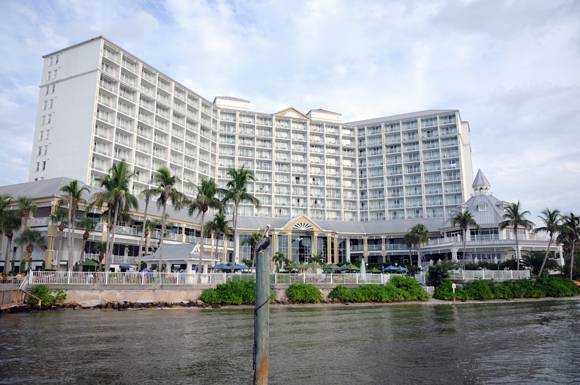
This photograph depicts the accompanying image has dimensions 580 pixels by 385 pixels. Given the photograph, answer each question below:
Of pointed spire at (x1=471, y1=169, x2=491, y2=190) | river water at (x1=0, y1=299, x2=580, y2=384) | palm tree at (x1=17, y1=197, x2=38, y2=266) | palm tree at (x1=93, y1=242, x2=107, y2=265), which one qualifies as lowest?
river water at (x1=0, y1=299, x2=580, y2=384)

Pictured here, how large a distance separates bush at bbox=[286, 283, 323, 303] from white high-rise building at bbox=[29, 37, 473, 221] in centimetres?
4274

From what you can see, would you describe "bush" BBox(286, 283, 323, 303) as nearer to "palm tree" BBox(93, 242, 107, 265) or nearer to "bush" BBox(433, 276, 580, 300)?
"bush" BBox(433, 276, 580, 300)

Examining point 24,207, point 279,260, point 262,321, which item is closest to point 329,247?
point 279,260

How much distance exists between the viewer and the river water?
45.5ft

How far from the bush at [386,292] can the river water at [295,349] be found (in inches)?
388

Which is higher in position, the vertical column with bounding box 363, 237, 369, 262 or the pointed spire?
the pointed spire

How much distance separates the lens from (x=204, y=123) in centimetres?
8894

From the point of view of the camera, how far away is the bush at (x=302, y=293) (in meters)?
38.4

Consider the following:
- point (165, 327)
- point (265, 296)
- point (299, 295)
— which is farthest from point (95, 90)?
point (265, 296)

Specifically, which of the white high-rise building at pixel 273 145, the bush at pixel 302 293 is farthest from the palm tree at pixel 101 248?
the bush at pixel 302 293

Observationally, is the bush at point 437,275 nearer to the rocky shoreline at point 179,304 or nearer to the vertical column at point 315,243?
the rocky shoreline at point 179,304

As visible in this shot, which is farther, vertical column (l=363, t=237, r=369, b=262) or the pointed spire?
vertical column (l=363, t=237, r=369, b=262)

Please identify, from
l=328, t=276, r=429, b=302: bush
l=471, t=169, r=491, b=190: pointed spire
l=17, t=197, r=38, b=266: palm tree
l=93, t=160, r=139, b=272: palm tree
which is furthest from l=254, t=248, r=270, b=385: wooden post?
l=471, t=169, r=491, b=190: pointed spire

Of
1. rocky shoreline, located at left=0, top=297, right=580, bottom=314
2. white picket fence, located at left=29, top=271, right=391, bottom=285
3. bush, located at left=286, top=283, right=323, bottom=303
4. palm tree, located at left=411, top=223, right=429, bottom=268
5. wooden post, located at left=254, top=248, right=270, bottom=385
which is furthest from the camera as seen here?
palm tree, located at left=411, top=223, right=429, bottom=268
